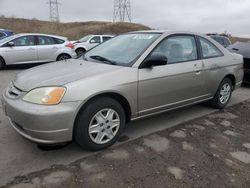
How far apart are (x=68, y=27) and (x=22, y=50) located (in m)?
36.1

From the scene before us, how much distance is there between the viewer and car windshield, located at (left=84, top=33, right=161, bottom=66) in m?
4.12

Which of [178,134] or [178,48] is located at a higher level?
[178,48]

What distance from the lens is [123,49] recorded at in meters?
4.43

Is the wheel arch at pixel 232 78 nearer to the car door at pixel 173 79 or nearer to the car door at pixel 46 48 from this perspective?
the car door at pixel 173 79

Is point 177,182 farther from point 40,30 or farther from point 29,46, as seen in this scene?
point 40,30

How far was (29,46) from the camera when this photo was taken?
10.7 metres

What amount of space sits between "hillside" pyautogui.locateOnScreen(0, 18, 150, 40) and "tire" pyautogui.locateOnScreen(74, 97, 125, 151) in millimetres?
35674

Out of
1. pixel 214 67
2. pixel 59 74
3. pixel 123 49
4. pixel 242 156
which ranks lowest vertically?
pixel 242 156

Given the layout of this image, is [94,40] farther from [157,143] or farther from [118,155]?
[118,155]

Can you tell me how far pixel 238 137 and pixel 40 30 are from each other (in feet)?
142

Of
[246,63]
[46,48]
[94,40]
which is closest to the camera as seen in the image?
[246,63]

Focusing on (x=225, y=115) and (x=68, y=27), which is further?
(x=68, y=27)

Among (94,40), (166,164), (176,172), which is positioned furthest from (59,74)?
(94,40)

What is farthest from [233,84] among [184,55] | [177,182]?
[177,182]
